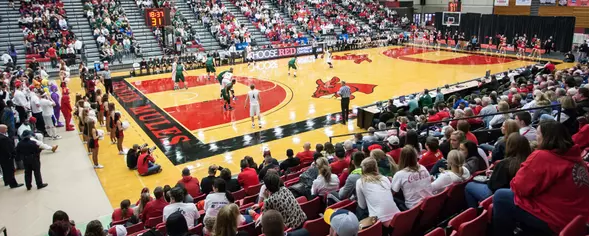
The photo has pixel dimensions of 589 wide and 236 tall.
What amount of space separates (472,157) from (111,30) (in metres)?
29.8

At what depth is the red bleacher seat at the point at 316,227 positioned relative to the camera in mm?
5105

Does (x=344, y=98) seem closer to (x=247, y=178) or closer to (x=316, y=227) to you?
(x=247, y=178)

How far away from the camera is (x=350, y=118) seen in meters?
16.0

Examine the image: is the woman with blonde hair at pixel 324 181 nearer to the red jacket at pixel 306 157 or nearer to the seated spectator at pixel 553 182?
the seated spectator at pixel 553 182

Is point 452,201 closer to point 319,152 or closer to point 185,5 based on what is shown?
point 319,152

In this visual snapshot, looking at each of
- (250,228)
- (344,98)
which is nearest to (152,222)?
(250,228)

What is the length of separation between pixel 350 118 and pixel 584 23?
2628cm

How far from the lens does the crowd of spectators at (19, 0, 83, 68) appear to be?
27.3m

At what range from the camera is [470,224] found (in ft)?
14.2

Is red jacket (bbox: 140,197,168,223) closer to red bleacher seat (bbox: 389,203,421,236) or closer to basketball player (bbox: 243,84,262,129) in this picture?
red bleacher seat (bbox: 389,203,421,236)

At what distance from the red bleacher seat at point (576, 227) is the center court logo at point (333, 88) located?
15608 millimetres

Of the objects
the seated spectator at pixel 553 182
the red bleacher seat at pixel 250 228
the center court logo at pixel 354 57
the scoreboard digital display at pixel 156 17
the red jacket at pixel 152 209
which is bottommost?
the center court logo at pixel 354 57

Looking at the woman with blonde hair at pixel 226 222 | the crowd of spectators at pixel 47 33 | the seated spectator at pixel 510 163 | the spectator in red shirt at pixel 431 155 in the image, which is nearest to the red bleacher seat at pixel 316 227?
the woman with blonde hair at pixel 226 222

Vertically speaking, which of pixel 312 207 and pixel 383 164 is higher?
pixel 383 164
